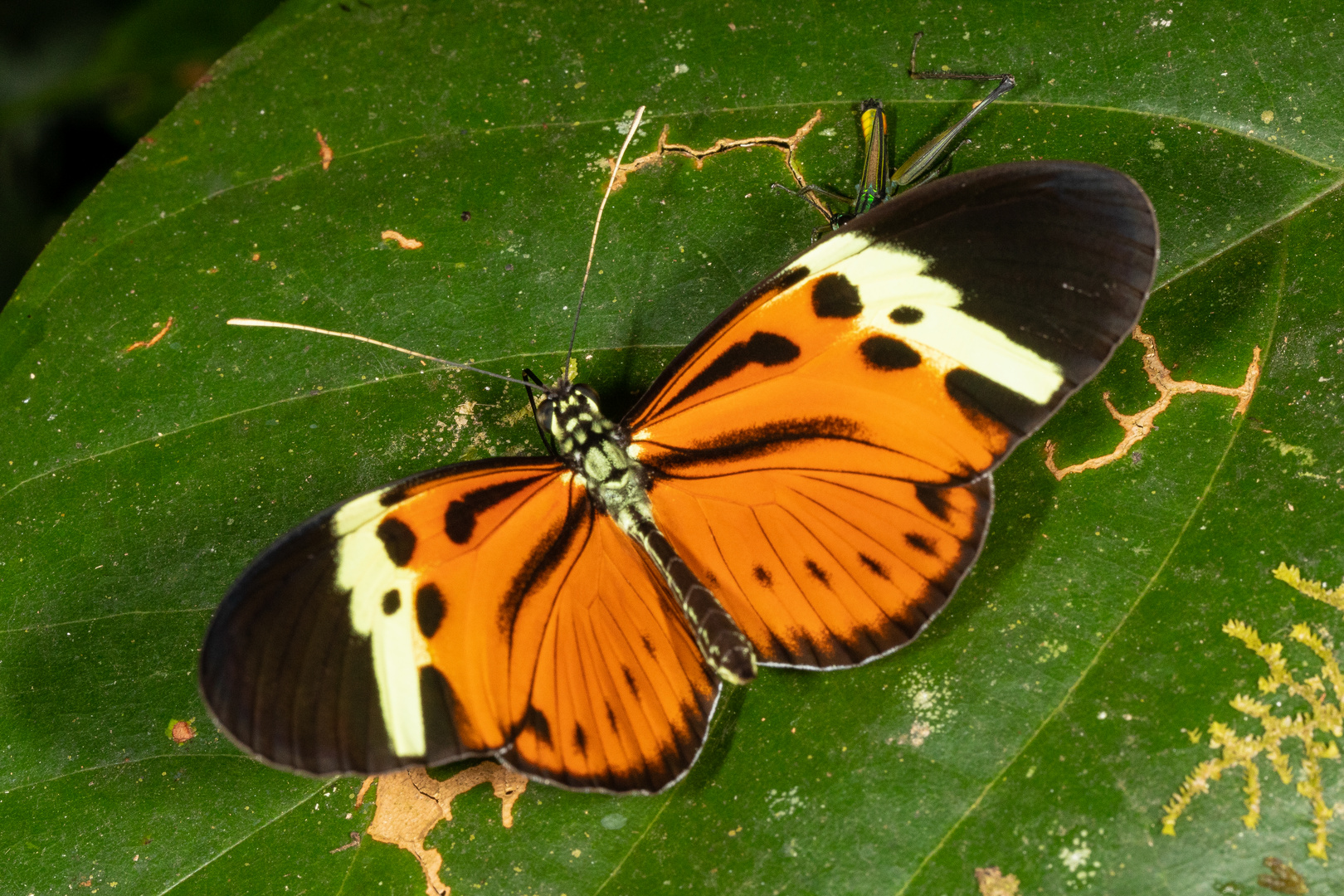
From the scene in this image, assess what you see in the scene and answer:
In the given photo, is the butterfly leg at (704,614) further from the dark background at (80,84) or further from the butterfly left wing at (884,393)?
the dark background at (80,84)

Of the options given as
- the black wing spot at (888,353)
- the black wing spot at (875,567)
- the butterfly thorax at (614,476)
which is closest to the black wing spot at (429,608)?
the butterfly thorax at (614,476)

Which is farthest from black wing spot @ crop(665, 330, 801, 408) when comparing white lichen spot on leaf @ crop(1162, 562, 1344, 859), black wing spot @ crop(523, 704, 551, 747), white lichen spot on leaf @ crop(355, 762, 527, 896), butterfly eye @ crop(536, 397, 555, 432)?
white lichen spot on leaf @ crop(1162, 562, 1344, 859)

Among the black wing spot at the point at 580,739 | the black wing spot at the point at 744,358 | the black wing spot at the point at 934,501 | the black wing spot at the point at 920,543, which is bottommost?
the black wing spot at the point at 920,543

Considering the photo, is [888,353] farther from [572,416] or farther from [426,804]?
[426,804]

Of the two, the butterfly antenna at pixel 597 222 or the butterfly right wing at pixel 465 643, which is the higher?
the butterfly antenna at pixel 597 222

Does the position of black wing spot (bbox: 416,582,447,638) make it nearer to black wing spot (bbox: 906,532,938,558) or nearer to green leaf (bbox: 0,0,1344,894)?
green leaf (bbox: 0,0,1344,894)
